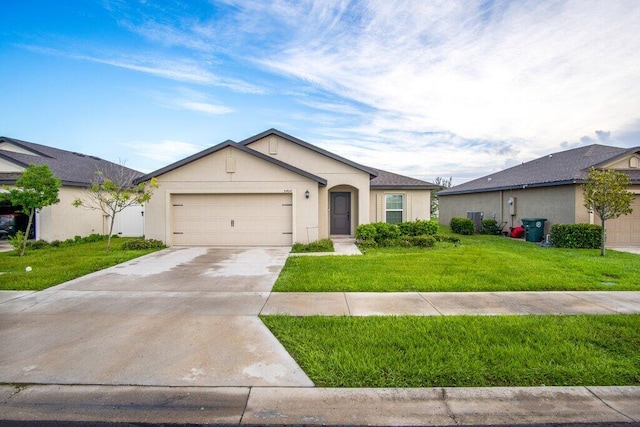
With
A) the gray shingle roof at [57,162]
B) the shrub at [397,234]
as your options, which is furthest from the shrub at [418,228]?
the gray shingle roof at [57,162]

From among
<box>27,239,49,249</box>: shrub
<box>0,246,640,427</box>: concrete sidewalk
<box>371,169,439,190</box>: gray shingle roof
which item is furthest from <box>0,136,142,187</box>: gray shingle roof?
<box>371,169,439,190</box>: gray shingle roof

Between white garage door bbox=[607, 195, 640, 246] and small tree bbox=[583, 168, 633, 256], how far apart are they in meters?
3.25

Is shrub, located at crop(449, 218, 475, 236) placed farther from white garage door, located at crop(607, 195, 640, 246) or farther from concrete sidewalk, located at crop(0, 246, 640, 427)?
concrete sidewalk, located at crop(0, 246, 640, 427)

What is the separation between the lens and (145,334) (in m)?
4.68

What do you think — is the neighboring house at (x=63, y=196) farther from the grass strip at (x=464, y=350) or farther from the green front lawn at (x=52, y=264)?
the grass strip at (x=464, y=350)

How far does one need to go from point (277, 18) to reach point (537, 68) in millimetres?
9955

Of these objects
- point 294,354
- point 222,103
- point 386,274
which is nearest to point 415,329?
point 294,354

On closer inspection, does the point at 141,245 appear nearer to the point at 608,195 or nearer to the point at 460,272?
the point at 460,272

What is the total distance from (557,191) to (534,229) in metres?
1.90

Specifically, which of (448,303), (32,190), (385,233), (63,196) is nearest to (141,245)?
(32,190)

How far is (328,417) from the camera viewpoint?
9.53 ft

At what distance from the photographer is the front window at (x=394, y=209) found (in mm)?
17062

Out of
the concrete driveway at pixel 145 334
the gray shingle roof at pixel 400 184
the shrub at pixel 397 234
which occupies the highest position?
the gray shingle roof at pixel 400 184

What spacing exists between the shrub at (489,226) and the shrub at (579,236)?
5173 mm
